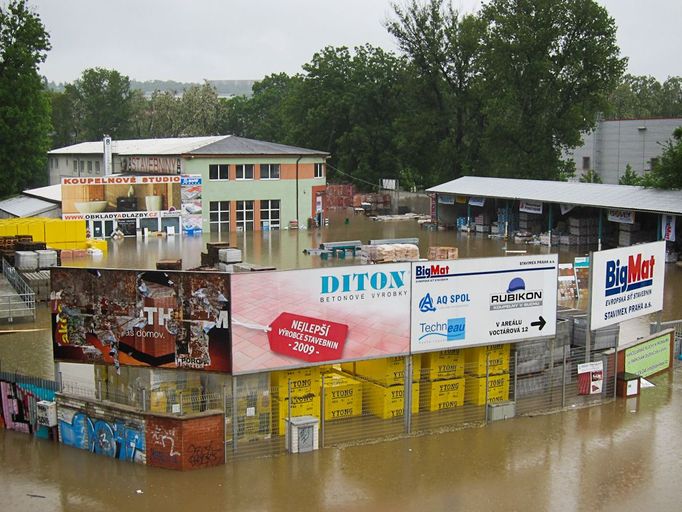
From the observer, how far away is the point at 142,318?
14.9 m

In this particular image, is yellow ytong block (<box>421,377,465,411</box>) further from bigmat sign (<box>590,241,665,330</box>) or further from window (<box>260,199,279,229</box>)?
window (<box>260,199,279,229</box>)

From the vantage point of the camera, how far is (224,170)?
49875 mm

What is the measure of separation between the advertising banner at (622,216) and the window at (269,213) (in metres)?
19.4

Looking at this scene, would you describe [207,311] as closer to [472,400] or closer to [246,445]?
[246,445]

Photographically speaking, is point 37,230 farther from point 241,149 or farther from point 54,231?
point 241,149

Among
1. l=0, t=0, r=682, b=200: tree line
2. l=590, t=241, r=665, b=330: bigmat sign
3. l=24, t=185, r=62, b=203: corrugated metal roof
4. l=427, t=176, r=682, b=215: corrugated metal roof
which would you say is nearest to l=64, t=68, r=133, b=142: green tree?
l=0, t=0, r=682, b=200: tree line

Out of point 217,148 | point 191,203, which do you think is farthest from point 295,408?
point 217,148

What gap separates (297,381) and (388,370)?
1.89m

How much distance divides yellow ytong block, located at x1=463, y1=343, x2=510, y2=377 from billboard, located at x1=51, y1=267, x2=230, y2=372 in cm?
518

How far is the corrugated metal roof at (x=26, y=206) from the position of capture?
4622 centimetres

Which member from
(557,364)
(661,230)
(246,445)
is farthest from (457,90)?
(246,445)

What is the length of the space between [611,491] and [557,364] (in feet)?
15.4

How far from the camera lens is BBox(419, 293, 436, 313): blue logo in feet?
52.8

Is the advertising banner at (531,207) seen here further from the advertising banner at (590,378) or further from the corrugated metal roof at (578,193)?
the advertising banner at (590,378)
